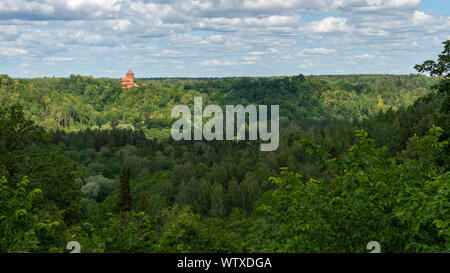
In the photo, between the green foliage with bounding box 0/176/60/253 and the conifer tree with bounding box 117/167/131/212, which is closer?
the green foliage with bounding box 0/176/60/253

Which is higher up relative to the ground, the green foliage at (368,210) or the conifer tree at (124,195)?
the green foliage at (368,210)

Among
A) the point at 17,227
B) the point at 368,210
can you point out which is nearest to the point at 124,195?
the point at 17,227

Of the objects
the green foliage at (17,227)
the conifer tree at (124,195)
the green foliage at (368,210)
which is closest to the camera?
the green foliage at (368,210)

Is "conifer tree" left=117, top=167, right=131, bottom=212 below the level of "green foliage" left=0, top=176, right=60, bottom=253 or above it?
below

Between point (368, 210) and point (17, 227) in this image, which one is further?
point (17, 227)

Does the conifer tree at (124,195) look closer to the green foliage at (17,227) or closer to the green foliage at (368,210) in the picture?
the green foliage at (17,227)

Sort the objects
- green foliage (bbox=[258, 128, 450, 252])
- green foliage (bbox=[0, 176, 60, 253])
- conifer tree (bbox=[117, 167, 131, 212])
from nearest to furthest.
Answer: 1. green foliage (bbox=[258, 128, 450, 252])
2. green foliage (bbox=[0, 176, 60, 253])
3. conifer tree (bbox=[117, 167, 131, 212])

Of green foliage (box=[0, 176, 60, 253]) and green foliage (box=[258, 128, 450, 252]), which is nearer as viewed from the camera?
green foliage (box=[258, 128, 450, 252])

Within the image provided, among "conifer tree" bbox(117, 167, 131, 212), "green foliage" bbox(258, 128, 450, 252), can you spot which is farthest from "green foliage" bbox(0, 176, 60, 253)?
"conifer tree" bbox(117, 167, 131, 212)

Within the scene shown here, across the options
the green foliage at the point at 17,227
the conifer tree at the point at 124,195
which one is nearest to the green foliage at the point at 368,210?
the green foliage at the point at 17,227

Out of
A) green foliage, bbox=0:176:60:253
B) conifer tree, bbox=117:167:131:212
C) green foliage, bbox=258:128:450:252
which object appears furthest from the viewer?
conifer tree, bbox=117:167:131:212

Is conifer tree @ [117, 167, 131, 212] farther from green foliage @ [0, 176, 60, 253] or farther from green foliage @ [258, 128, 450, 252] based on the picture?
green foliage @ [258, 128, 450, 252]

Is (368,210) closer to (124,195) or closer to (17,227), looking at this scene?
(17,227)
